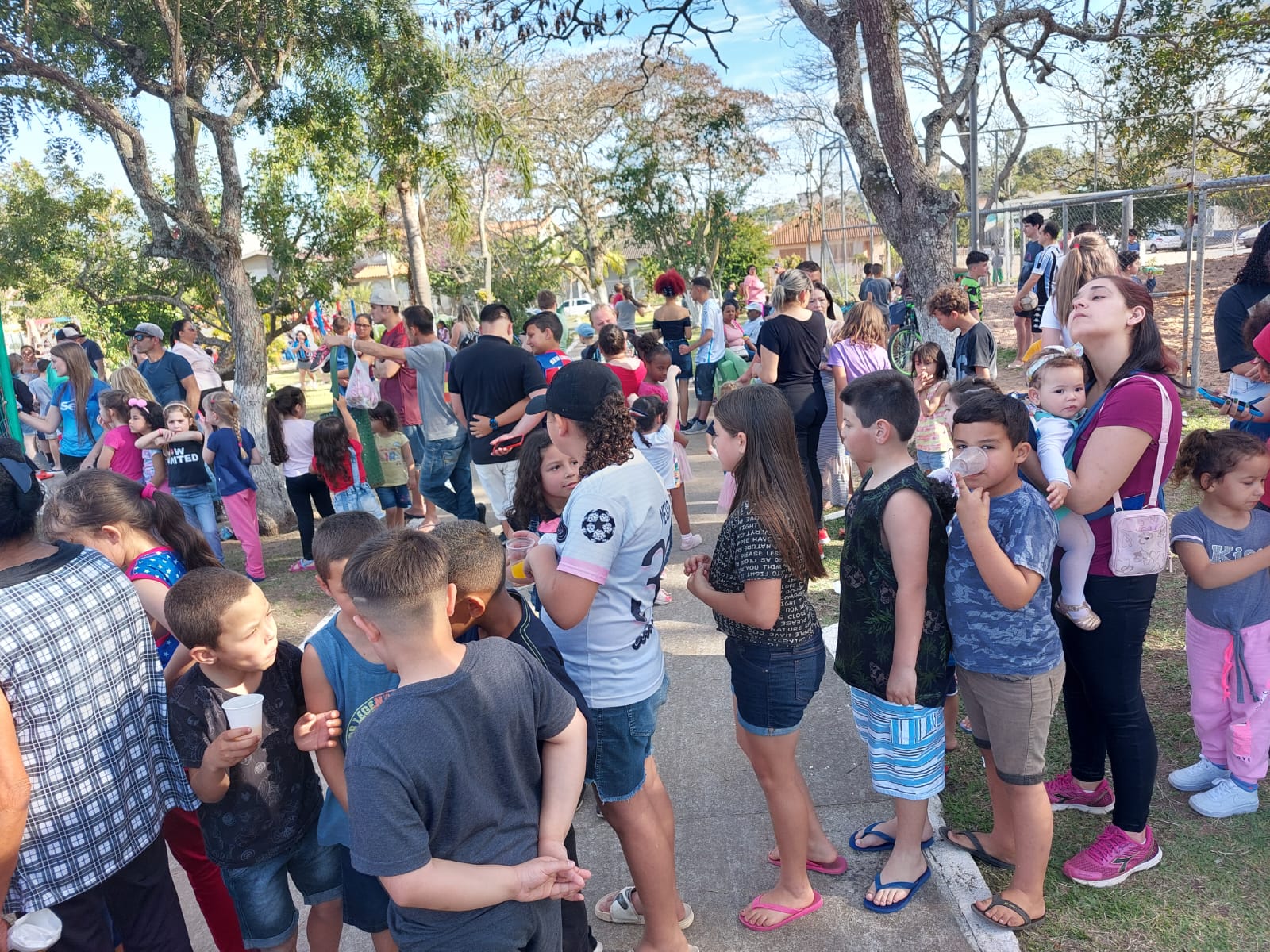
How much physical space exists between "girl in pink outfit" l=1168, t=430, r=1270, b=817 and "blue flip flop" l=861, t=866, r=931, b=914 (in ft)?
3.94

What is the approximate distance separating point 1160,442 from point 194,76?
8738mm

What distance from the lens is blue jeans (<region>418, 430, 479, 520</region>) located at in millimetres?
7156

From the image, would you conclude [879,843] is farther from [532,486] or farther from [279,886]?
[279,886]

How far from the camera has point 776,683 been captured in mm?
2795

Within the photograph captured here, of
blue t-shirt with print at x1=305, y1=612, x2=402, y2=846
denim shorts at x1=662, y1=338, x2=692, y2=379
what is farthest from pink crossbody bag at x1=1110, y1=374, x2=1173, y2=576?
denim shorts at x1=662, y1=338, x2=692, y2=379

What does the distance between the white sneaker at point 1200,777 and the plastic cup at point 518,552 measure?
2716 millimetres

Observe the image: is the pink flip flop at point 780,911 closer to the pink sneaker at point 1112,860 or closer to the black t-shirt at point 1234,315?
the pink sneaker at point 1112,860

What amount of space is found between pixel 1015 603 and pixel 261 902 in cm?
240

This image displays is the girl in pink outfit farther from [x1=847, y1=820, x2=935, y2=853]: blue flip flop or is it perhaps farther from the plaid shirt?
the plaid shirt

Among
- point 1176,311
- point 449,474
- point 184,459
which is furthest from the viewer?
point 1176,311

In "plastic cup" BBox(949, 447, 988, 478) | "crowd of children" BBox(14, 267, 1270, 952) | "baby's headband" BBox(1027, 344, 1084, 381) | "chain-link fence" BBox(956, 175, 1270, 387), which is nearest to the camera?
"crowd of children" BBox(14, 267, 1270, 952)

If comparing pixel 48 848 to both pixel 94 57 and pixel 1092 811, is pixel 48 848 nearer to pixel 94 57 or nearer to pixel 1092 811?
pixel 1092 811

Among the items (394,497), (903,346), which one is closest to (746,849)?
(394,497)

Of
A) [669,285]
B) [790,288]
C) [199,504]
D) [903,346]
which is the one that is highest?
[669,285]
